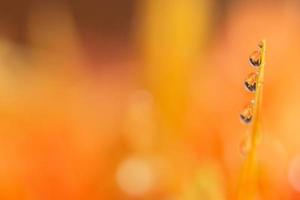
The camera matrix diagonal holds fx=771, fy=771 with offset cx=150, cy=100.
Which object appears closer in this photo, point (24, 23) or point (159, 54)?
point (159, 54)

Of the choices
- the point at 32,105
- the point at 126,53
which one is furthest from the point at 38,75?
the point at 126,53

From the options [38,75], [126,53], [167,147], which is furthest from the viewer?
[126,53]

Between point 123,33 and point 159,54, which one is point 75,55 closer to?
point 159,54

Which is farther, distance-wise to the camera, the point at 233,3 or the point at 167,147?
the point at 233,3

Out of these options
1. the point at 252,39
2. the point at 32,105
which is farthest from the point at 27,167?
the point at 252,39

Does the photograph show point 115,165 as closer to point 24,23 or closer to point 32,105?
point 32,105

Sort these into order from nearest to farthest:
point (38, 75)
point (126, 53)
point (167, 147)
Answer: point (167, 147) → point (38, 75) → point (126, 53)
